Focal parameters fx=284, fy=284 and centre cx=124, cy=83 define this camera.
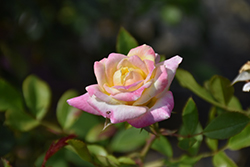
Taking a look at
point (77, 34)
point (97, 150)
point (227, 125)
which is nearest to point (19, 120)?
point (97, 150)

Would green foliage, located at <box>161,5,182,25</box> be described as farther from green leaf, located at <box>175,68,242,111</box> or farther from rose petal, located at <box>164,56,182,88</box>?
rose petal, located at <box>164,56,182,88</box>

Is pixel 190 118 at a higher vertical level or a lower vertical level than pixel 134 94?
lower

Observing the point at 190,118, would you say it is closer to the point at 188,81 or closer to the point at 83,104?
the point at 188,81

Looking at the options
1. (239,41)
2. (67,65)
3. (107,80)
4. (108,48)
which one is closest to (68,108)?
(107,80)

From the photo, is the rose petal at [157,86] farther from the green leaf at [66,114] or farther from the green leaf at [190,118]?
the green leaf at [66,114]

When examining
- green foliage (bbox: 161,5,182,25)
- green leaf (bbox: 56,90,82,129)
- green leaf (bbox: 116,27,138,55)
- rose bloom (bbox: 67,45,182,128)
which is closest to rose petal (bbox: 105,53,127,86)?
rose bloom (bbox: 67,45,182,128)

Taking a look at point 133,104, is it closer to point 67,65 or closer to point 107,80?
point 107,80
